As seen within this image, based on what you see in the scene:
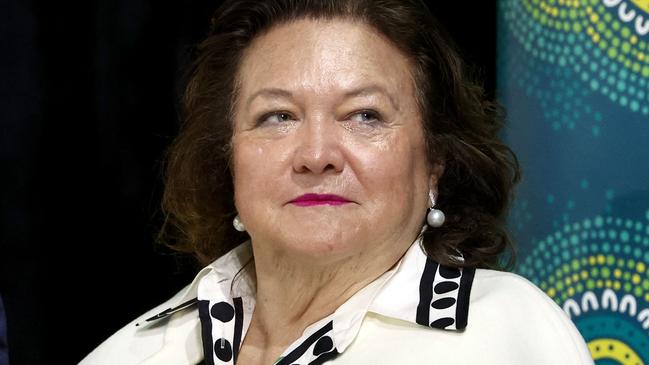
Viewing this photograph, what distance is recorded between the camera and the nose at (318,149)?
6.75ft

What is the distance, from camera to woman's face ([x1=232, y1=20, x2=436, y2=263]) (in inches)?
81.8

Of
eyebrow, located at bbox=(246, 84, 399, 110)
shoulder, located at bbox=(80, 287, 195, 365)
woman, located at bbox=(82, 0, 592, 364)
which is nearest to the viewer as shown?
woman, located at bbox=(82, 0, 592, 364)

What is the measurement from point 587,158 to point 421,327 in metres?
0.52

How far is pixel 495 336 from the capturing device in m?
1.93

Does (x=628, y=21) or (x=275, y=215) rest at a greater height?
(x=628, y=21)

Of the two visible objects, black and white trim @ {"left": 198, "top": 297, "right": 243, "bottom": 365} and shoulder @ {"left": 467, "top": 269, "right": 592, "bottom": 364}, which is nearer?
shoulder @ {"left": 467, "top": 269, "right": 592, "bottom": 364}

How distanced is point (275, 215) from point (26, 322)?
50.2 inches

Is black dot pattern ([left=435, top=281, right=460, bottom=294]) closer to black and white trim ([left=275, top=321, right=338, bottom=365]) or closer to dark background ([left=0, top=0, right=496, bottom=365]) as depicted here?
black and white trim ([left=275, top=321, right=338, bottom=365])

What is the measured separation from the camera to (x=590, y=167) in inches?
86.9

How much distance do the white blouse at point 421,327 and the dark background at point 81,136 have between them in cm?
82

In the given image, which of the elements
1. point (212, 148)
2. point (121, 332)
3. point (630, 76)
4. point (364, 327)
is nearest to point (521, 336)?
point (364, 327)

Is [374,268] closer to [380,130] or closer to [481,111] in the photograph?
[380,130]

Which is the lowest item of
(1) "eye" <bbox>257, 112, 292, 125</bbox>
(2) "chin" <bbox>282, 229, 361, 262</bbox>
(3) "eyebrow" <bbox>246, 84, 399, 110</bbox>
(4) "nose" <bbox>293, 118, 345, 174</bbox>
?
(2) "chin" <bbox>282, 229, 361, 262</bbox>

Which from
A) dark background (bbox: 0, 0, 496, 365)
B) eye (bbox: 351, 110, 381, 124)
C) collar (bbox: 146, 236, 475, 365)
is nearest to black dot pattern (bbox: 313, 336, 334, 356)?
collar (bbox: 146, 236, 475, 365)
